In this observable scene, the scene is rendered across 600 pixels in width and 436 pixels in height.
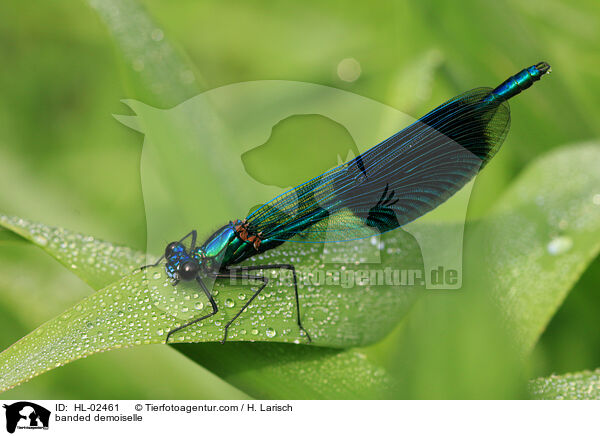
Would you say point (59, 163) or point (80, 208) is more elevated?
point (59, 163)

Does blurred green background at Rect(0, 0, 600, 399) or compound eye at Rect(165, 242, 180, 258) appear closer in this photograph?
compound eye at Rect(165, 242, 180, 258)

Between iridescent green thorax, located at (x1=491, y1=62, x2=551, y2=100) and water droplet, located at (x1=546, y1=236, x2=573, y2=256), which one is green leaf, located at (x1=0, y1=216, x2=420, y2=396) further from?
iridescent green thorax, located at (x1=491, y1=62, x2=551, y2=100)

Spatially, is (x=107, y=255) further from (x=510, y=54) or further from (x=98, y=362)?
(x=510, y=54)

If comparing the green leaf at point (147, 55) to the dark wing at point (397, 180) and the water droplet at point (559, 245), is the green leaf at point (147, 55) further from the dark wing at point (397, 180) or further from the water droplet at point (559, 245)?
the water droplet at point (559, 245)

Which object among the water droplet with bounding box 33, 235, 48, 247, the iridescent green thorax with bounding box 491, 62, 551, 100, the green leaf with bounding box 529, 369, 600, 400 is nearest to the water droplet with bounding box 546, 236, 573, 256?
the green leaf with bounding box 529, 369, 600, 400

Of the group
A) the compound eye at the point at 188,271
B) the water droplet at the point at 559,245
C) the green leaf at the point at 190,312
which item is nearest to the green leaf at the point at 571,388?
the water droplet at the point at 559,245

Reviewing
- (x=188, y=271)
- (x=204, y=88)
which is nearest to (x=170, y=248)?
(x=188, y=271)

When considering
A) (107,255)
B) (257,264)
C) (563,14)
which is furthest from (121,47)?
(563,14)
